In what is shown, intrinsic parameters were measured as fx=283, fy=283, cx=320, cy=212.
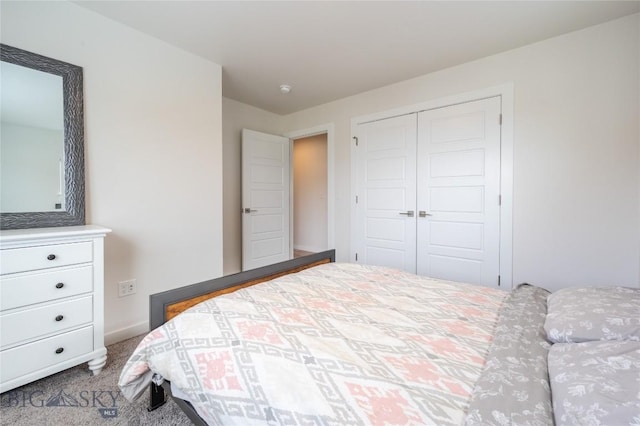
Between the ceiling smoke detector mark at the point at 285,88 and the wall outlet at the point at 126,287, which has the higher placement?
the ceiling smoke detector mark at the point at 285,88

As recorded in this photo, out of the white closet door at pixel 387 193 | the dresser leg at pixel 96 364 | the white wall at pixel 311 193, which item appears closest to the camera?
the dresser leg at pixel 96 364

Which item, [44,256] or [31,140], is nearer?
[44,256]

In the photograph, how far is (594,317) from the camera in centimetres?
98

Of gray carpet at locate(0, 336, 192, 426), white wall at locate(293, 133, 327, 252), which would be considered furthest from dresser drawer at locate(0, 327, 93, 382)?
white wall at locate(293, 133, 327, 252)

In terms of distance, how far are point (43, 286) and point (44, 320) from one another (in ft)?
0.62

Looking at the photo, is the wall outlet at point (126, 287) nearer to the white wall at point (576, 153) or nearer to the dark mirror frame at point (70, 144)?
the dark mirror frame at point (70, 144)

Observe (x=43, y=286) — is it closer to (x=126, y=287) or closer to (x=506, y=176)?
(x=126, y=287)

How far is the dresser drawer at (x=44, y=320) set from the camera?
145 centimetres

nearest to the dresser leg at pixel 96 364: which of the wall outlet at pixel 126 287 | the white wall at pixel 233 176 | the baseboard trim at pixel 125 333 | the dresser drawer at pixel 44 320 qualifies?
the dresser drawer at pixel 44 320

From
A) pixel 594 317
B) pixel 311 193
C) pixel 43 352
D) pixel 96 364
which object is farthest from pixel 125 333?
pixel 311 193

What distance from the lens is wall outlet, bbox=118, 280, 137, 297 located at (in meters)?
2.17

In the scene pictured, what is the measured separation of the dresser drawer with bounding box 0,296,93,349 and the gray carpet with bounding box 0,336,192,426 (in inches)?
12.9

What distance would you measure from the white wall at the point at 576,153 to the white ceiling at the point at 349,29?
0.62 ft

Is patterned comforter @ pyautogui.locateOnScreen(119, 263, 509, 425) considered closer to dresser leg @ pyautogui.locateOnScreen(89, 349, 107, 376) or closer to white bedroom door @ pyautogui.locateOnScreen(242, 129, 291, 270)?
dresser leg @ pyautogui.locateOnScreen(89, 349, 107, 376)
